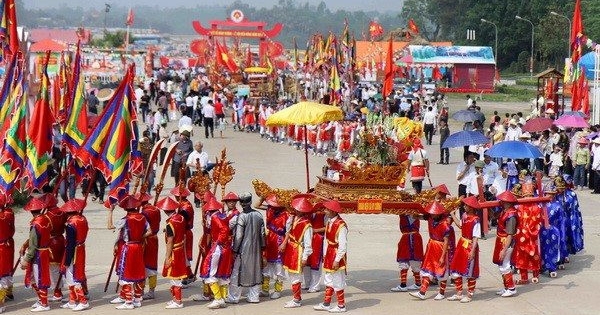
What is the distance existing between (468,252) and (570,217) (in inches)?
126

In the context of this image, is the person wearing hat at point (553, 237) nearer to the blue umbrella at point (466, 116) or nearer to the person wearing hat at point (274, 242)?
the person wearing hat at point (274, 242)

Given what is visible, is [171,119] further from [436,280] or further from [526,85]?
[526,85]

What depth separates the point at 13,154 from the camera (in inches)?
555

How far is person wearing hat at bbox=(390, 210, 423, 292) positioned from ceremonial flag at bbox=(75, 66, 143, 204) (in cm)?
368

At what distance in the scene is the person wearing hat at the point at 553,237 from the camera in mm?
15203

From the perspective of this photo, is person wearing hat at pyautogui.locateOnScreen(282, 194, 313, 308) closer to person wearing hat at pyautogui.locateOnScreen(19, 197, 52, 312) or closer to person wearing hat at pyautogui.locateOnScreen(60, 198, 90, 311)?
person wearing hat at pyautogui.locateOnScreen(60, 198, 90, 311)

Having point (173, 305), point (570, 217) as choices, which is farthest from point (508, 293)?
point (173, 305)

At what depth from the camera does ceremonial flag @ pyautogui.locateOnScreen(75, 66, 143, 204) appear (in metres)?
14.0

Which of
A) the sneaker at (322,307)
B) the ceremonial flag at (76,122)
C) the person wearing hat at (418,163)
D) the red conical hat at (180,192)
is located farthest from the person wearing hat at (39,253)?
the person wearing hat at (418,163)

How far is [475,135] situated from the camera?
20078 millimetres

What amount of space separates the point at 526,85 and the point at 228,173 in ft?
201

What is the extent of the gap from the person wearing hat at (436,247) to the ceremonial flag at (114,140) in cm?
397

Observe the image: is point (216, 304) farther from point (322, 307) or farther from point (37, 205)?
point (37, 205)

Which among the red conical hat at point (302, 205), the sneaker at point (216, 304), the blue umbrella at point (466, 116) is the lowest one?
the sneaker at point (216, 304)
